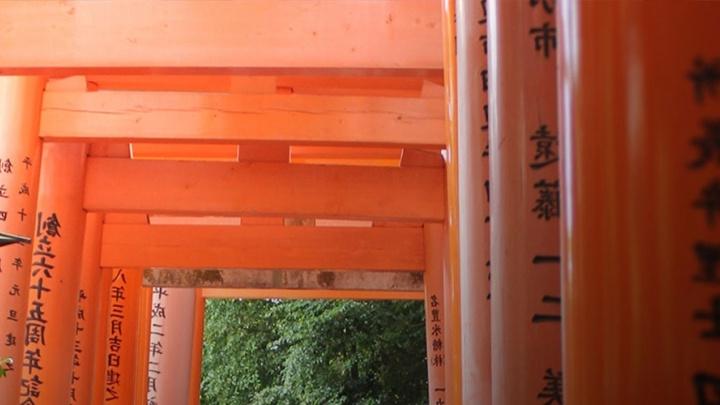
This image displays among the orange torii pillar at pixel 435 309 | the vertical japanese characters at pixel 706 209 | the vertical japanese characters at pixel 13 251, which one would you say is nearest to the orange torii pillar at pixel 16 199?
the vertical japanese characters at pixel 13 251

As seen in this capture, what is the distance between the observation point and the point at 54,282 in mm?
7699

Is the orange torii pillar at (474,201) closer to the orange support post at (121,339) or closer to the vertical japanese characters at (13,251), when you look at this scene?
the vertical japanese characters at (13,251)

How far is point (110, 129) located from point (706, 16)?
595cm

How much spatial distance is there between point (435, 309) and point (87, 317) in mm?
3408

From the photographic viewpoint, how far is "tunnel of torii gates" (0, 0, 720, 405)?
4.47ft

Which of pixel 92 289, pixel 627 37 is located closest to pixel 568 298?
pixel 627 37

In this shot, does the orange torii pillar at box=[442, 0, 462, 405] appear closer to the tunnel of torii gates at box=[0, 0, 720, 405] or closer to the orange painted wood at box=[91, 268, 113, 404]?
the tunnel of torii gates at box=[0, 0, 720, 405]

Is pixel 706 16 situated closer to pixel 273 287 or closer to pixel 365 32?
pixel 365 32

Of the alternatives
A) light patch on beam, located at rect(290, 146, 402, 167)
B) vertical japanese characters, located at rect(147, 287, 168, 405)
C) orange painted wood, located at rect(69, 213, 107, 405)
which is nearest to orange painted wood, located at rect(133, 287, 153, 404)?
vertical japanese characters, located at rect(147, 287, 168, 405)

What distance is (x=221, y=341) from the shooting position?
21.4m

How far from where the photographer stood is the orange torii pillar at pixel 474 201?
112 inches

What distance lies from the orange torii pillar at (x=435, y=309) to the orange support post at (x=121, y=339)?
3.45m

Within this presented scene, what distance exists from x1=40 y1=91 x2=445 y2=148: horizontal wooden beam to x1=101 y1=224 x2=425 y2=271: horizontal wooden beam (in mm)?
2883

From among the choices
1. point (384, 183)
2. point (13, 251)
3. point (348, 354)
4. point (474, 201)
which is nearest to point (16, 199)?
point (13, 251)
